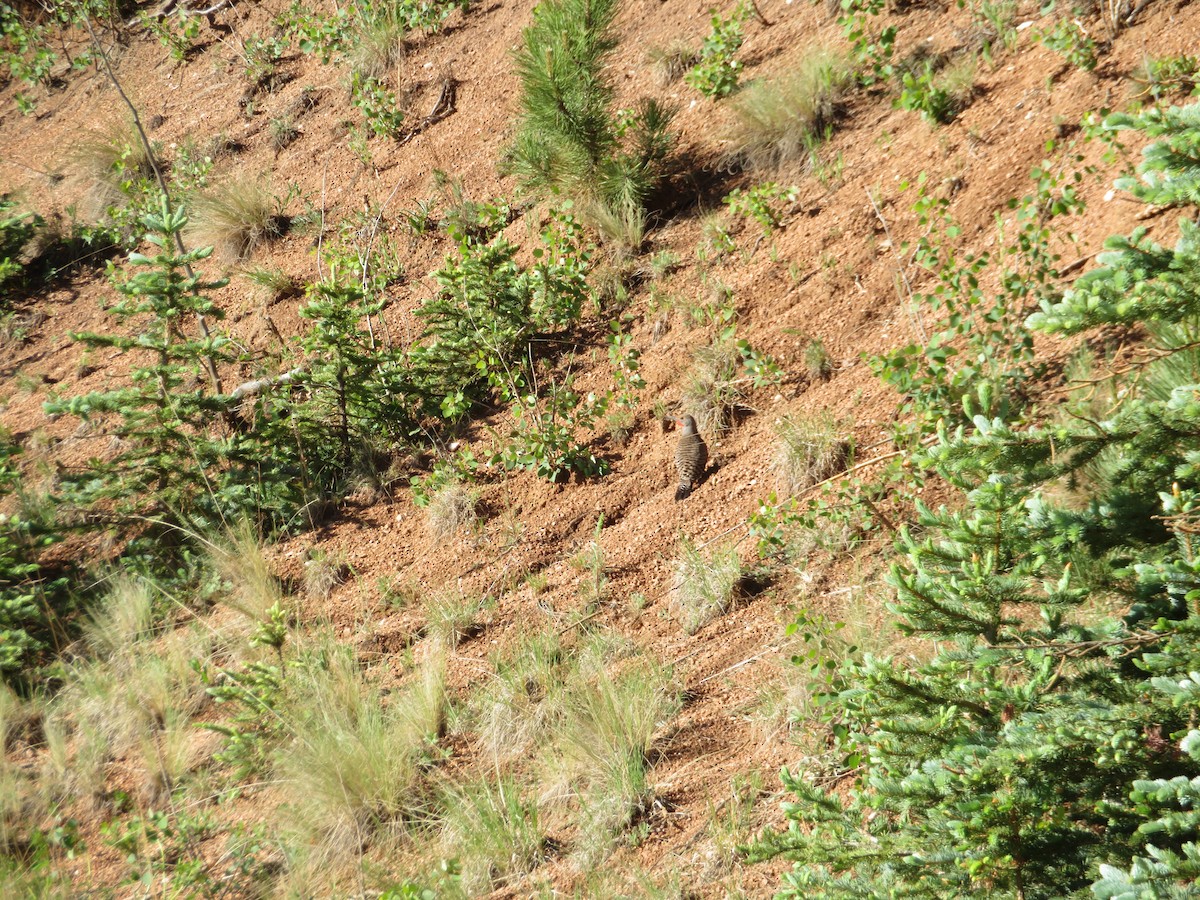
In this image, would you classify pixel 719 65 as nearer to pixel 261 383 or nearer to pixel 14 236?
pixel 261 383

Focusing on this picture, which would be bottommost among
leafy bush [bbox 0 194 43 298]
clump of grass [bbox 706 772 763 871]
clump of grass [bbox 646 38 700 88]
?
clump of grass [bbox 706 772 763 871]

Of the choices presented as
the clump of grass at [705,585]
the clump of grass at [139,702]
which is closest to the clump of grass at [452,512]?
the clump of grass at [139,702]

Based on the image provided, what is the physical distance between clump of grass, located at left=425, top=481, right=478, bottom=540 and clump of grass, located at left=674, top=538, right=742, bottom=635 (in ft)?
4.80

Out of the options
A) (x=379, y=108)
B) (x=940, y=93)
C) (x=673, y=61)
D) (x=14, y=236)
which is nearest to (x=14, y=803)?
(x=940, y=93)

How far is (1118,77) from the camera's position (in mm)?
4695

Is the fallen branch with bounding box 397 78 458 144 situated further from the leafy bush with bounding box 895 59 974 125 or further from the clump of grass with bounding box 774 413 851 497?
the clump of grass with bounding box 774 413 851 497

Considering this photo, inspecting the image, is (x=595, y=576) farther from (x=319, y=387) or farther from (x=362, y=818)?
(x=319, y=387)

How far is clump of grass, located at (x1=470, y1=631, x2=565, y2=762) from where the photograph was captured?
3.85 metres

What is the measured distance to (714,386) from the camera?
5.02 metres

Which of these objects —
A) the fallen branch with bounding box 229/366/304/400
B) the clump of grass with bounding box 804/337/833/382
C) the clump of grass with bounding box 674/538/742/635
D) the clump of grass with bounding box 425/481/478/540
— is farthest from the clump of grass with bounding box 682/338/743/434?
the fallen branch with bounding box 229/366/304/400

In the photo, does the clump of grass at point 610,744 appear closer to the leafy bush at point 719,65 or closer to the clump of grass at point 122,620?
the clump of grass at point 122,620

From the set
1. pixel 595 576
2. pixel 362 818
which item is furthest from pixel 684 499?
pixel 362 818

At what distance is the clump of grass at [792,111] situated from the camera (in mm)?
5809

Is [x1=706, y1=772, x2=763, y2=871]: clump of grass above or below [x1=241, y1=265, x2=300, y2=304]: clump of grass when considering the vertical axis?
below
